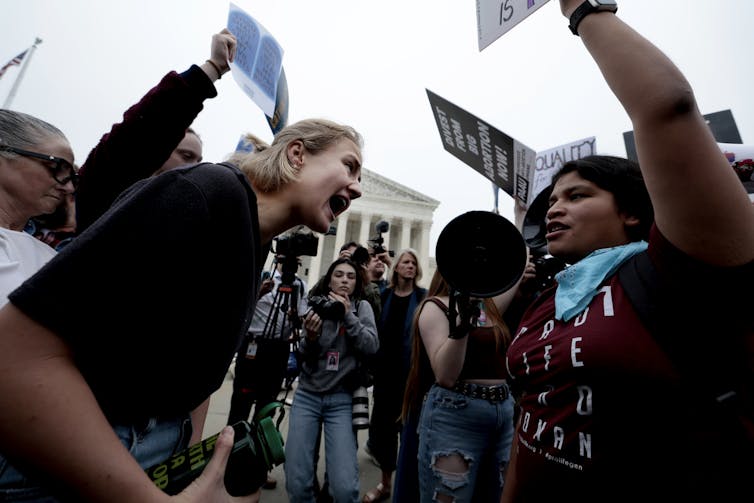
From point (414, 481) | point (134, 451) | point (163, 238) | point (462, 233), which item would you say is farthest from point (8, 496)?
point (414, 481)

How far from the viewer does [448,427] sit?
215 centimetres

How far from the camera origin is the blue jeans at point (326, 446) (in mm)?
2534

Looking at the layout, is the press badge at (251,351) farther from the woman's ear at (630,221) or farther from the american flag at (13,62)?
the american flag at (13,62)

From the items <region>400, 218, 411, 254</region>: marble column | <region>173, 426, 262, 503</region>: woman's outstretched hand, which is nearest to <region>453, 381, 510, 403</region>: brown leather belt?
<region>173, 426, 262, 503</region>: woman's outstretched hand

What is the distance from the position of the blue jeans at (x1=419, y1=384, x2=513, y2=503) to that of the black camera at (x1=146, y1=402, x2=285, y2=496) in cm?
153

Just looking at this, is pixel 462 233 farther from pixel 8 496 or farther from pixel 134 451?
pixel 8 496

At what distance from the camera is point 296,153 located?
1297 mm

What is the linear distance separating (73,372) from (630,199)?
1.60 m

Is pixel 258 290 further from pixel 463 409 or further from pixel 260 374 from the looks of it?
pixel 260 374

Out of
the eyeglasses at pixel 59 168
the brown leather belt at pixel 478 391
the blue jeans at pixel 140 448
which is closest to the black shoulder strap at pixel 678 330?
the blue jeans at pixel 140 448

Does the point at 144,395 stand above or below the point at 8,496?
above

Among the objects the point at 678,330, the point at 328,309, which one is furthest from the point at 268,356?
the point at 678,330

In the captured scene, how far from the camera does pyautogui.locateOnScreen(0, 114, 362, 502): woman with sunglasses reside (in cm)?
54

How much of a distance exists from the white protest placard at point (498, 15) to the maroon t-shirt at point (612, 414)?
30.3 inches
